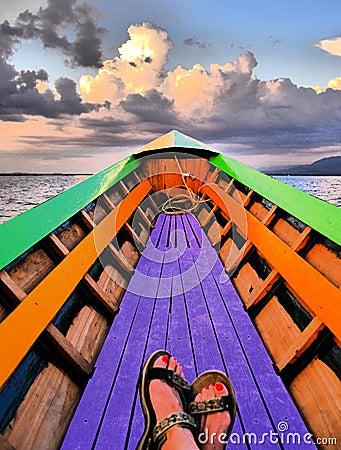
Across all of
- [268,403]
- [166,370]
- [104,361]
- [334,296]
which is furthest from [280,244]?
[104,361]

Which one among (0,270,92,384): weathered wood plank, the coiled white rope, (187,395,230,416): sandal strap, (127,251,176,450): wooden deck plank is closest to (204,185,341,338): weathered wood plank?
(187,395,230,416): sandal strap

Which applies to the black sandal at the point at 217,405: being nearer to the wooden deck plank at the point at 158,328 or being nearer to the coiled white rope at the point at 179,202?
the wooden deck plank at the point at 158,328

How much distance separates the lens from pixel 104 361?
1.78 m

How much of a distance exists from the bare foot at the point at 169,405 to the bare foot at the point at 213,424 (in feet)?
0.28

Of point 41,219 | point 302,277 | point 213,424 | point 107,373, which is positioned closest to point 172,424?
point 213,424

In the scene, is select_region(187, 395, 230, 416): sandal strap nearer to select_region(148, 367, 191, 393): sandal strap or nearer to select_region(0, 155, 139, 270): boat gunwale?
select_region(148, 367, 191, 393): sandal strap

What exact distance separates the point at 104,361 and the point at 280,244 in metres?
1.18

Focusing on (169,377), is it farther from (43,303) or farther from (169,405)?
(43,303)

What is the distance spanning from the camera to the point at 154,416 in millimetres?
1293

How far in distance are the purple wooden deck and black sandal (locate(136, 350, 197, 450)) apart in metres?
0.12

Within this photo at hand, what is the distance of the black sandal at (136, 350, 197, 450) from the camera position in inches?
45.9

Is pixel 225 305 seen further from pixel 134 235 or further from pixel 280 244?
pixel 134 235

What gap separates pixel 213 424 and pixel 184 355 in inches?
20.6

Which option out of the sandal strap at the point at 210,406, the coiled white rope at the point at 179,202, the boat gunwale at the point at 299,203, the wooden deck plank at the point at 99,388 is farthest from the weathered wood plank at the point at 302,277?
the coiled white rope at the point at 179,202
